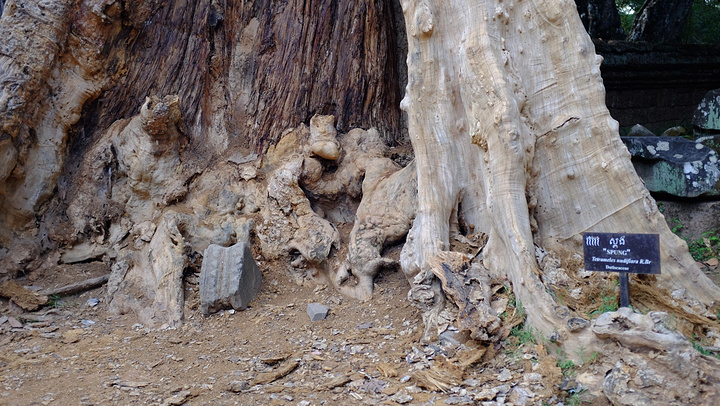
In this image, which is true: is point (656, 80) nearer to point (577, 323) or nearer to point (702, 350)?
point (702, 350)

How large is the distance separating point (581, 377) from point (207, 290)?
8.78ft

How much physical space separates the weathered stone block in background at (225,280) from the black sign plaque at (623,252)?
8.11ft

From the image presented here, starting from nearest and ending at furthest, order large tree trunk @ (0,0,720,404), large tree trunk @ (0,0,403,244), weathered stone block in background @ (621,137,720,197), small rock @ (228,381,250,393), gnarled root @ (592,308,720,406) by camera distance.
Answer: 1. gnarled root @ (592,308,720,406)
2. small rock @ (228,381,250,393)
3. large tree trunk @ (0,0,720,404)
4. weathered stone block in background @ (621,137,720,197)
5. large tree trunk @ (0,0,403,244)

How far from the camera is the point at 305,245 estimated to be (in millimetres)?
4547

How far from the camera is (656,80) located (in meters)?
6.41

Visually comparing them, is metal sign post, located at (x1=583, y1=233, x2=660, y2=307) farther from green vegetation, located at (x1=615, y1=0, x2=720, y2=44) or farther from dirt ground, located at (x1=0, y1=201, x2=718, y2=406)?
green vegetation, located at (x1=615, y1=0, x2=720, y2=44)

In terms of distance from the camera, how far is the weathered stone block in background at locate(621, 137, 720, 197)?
4.52 metres

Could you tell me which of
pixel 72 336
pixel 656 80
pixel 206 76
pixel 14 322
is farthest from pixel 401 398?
pixel 656 80

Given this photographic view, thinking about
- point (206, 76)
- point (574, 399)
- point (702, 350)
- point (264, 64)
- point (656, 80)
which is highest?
point (656, 80)

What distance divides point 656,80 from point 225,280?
5360mm

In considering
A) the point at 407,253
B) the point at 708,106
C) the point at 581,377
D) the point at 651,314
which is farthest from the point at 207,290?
the point at 708,106

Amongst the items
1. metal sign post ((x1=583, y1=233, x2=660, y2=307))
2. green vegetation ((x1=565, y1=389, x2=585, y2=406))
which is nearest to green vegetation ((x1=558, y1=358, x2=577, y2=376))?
green vegetation ((x1=565, y1=389, x2=585, y2=406))

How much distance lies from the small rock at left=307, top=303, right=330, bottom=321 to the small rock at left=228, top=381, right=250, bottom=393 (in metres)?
0.96

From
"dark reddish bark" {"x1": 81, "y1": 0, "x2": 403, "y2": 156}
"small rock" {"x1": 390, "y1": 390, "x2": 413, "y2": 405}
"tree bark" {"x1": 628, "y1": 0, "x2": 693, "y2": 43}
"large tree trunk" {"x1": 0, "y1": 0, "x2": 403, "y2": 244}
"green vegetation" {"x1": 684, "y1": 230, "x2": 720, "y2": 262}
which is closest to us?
"small rock" {"x1": 390, "y1": 390, "x2": 413, "y2": 405}
